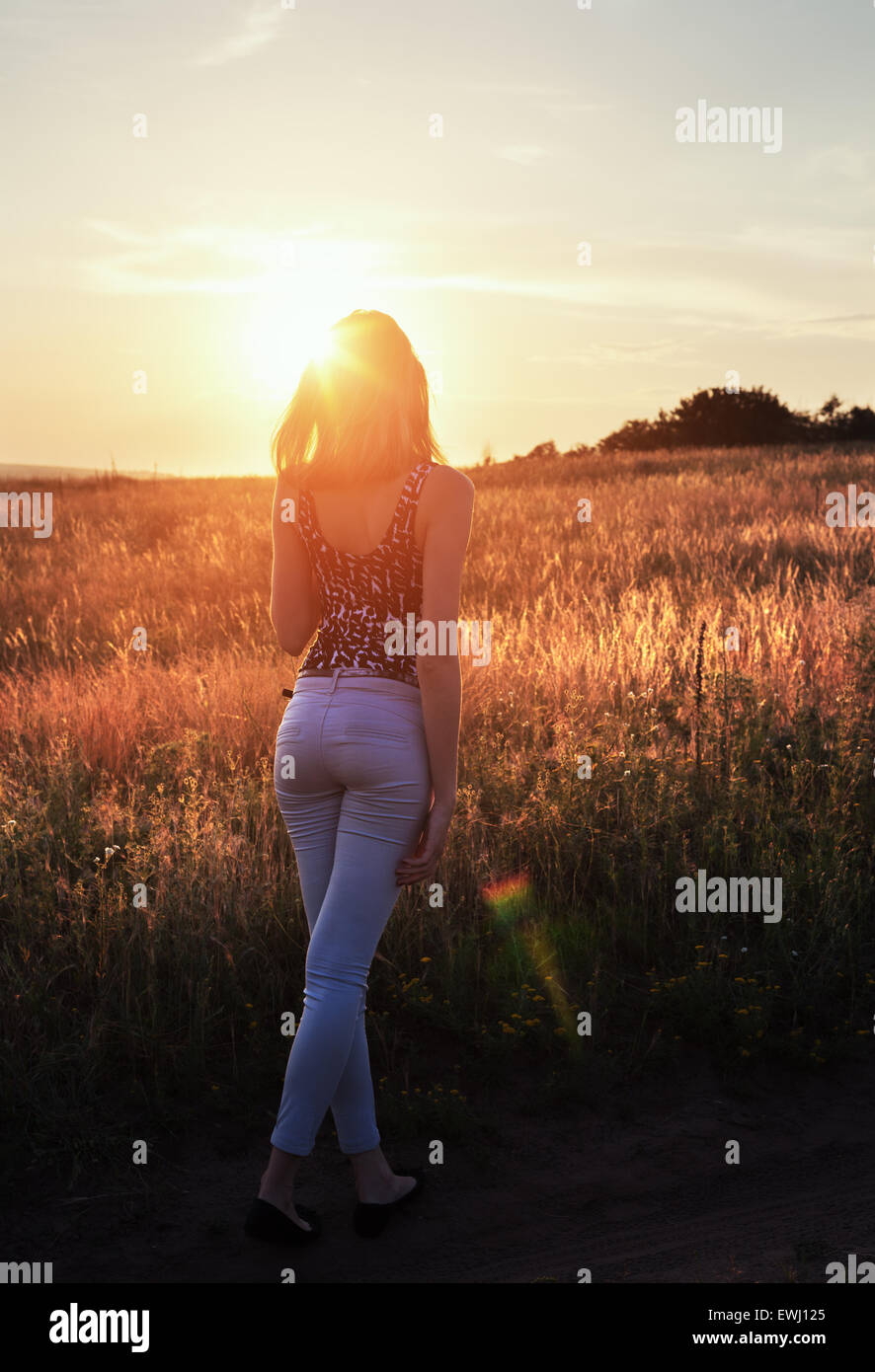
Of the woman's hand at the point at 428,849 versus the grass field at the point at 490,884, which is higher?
the woman's hand at the point at 428,849

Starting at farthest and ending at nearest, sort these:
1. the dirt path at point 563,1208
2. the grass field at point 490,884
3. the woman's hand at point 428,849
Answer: the grass field at point 490,884 → the dirt path at point 563,1208 → the woman's hand at point 428,849

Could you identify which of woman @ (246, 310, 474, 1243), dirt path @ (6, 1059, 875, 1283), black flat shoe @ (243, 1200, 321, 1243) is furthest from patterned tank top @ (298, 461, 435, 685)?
dirt path @ (6, 1059, 875, 1283)

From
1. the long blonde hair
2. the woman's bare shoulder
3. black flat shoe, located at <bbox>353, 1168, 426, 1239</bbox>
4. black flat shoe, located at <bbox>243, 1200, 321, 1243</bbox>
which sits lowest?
black flat shoe, located at <bbox>353, 1168, 426, 1239</bbox>

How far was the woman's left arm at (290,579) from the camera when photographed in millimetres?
2750

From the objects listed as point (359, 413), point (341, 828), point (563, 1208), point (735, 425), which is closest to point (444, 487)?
point (359, 413)

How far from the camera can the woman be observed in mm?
2564

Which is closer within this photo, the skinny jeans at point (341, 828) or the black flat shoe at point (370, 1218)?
the skinny jeans at point (341, 828)

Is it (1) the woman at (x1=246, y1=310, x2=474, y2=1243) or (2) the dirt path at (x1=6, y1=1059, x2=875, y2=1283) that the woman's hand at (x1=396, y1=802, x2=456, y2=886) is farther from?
(2) the dirt path at (x1=6, y1=1059, x2=875, y2=1283)

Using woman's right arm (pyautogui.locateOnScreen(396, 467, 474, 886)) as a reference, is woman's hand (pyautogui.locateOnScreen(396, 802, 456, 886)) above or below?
below

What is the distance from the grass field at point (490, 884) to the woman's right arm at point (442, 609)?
1.53 meters

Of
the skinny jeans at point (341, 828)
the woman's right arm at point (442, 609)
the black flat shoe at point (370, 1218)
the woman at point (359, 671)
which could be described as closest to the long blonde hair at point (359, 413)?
the woman at point (359, 671)

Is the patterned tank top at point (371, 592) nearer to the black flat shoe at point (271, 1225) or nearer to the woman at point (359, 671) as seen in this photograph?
the woman at point (359, 671)

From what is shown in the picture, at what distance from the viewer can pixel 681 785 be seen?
5.30 metres

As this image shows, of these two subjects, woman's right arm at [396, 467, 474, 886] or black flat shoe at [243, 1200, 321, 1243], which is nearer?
woman's right arm at [396, 467, 474, 886]
